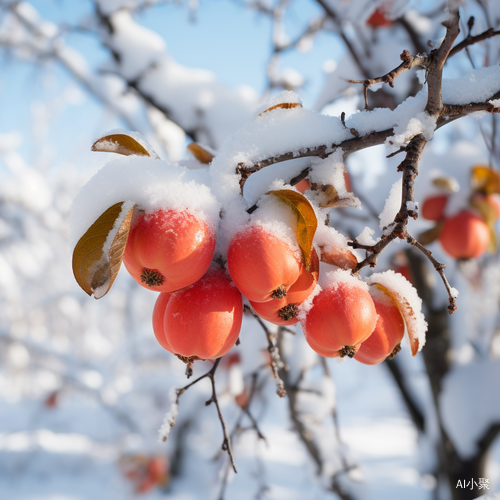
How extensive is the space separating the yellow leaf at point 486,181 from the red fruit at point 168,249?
4.96 ft

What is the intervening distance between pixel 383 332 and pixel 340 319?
12cm

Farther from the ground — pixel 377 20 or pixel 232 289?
pixel 377 20

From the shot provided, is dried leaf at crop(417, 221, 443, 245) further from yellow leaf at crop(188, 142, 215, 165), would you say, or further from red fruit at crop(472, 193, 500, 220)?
yellow leaf at crop(188, 142, 215, 165)

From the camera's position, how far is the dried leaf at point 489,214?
1524 mm

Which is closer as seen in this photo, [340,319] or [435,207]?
[340,319]

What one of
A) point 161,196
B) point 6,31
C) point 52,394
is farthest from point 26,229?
point 161,196

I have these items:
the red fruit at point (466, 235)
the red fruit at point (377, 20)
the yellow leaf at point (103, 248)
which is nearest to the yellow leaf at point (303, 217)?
the yellow leaf at point (103, 248)

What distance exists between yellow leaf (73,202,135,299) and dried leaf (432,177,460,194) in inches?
59.4

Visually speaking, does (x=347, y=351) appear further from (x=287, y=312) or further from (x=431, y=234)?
(x=431, y=234)

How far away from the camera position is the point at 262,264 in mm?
543

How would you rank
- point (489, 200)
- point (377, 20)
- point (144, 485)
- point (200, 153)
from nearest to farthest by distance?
point (200, 153)
point (489, 200)
point (377, 20)
point (144, 485)

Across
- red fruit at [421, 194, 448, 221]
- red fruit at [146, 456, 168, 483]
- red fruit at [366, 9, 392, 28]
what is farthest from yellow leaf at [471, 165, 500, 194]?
red fruit at [146, 456, 168, 483]

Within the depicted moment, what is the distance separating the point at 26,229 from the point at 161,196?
714cm

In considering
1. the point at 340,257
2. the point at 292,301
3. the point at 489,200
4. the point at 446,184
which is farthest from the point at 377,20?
the point at 292,301
